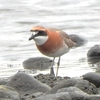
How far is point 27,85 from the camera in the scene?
8312mm

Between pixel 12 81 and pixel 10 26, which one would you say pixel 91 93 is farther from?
pixel 10 26

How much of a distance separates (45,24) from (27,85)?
847 cm

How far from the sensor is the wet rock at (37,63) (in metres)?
11.6

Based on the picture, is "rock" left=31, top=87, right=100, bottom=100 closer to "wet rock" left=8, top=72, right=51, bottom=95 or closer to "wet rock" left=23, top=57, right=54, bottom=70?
"wet rock" left=8, top=72, right=51, bottom=95

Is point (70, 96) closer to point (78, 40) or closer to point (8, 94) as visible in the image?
point (8, 94)

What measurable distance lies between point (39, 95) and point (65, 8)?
1136 cm

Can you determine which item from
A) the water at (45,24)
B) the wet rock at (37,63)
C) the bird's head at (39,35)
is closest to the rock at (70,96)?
the bird's head at (39,35)

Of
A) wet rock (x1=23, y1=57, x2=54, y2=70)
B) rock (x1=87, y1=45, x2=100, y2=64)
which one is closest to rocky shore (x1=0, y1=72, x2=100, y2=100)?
wet rock (x1=23, y1=57, x2=54, y2=70)

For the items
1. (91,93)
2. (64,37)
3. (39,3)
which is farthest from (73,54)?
(39,3)

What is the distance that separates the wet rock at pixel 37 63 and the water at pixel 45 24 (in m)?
0.18

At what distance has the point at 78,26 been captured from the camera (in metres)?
16.6

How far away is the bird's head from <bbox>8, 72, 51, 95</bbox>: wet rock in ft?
4.45

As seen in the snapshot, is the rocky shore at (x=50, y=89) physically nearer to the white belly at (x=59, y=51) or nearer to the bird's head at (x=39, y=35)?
the bird's head at (x=39, y=35)

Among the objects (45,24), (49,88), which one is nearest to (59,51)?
(49,88)
